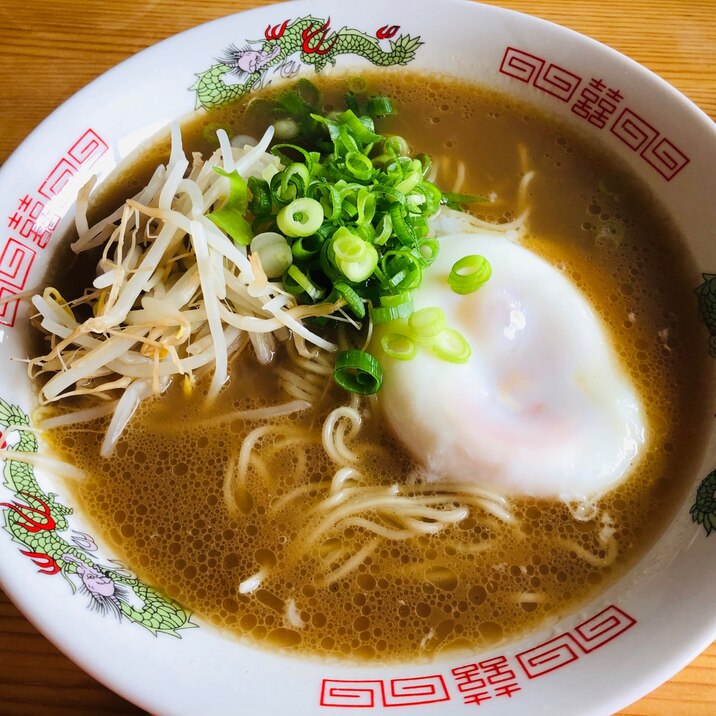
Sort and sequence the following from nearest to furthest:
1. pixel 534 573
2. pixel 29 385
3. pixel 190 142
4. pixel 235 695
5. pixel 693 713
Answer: pixel 235 695
pixel 693 713
pixel 534 573
pixel 29 385
pixel 190 142

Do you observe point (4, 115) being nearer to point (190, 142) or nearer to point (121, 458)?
point (190, 142)

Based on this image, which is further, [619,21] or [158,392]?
[619,21]

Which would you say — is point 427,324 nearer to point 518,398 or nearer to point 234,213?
point 518,398

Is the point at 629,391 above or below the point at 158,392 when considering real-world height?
above

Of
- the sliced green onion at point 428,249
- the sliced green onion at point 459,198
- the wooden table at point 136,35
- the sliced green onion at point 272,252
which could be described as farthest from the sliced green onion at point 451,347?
the wooden table at point 136,35

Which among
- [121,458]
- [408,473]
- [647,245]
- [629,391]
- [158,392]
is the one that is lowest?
[121,458]

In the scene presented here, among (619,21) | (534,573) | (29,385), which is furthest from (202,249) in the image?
(619,21)

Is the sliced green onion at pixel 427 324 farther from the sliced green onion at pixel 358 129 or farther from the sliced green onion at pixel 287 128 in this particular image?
the sliced green onion at pixel 287 128

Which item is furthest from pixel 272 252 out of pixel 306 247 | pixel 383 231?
pixel 383 231
